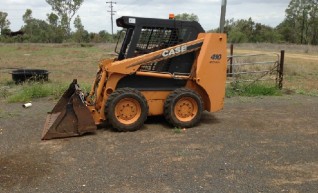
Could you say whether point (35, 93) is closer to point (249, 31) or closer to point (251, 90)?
point (251, 90)

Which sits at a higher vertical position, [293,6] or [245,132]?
[293,6]

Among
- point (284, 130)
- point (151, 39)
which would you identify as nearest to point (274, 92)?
point (284, 130)

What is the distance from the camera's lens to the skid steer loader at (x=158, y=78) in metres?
7.01

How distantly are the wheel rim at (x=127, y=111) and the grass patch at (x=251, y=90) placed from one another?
4.46m

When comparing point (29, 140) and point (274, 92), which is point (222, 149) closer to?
point (29, 140)

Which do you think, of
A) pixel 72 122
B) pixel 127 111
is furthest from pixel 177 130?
pixel 72 122

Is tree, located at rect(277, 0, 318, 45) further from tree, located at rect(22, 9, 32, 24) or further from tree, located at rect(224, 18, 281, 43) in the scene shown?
tree, located at rect(22, 9, 32, 24)

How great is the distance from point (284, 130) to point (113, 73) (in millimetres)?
3220

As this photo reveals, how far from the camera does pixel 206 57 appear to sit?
735 centimetres

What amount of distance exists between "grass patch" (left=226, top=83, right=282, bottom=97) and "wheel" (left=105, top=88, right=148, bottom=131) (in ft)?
14.6

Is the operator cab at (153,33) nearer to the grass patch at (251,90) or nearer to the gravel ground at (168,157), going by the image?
the gravel ground at (168,157)

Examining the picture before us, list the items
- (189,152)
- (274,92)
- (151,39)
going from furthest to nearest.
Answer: (274,92) < (151,39) < (189,152)

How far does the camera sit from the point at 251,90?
36.6ft

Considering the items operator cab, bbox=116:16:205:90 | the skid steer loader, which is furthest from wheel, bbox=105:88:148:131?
operator cab, bbox=116:16:205:90
